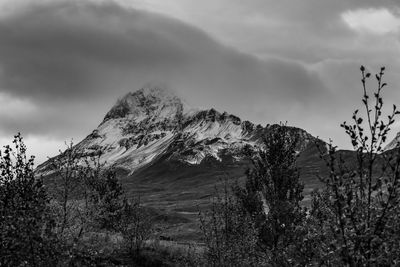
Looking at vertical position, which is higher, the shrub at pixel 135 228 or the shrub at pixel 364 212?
the shrub at pixel 364 212

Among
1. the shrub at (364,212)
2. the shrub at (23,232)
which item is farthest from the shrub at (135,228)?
the shrub at (364,212)

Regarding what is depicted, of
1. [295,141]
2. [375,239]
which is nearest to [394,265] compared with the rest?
[375,239]

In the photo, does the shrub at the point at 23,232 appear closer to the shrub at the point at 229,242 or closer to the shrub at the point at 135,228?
the shrub at the point at 229,242

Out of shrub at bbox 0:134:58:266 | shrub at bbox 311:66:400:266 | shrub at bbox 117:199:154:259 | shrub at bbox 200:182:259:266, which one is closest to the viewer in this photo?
shrub at bbox 311:66:400:266

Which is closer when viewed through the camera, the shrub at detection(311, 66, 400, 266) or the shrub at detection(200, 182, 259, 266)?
the shrub at detection(311, 66, 400, 266)

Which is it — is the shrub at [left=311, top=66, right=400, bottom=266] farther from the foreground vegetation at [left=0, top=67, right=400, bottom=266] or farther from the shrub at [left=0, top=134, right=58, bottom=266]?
the shrub at [left=0, top=134, right=58, bottom=266]

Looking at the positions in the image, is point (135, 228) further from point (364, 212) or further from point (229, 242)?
point (364, 212)

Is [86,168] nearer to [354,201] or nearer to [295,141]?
[295,141]

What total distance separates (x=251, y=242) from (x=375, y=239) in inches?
633

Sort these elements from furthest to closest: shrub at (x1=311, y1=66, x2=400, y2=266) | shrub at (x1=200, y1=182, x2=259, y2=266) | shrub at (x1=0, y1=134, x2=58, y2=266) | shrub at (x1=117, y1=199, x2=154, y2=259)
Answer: shrub at (x1=117, y1=199, x2=154, y2=259)
shrub at (x1=200, y1=182, x2=259, y2=266)
shrub at (x1=0, y1=134, x2=58, y2=266)
shrub at (x1=311, y1=66, x2=400, y2=266)

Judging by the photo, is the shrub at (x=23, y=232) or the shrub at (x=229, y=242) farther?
the shrub at (x=229, y=242)

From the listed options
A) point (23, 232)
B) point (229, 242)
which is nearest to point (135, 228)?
point (229, 242)

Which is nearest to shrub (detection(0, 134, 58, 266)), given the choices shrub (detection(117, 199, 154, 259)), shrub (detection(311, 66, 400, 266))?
shrub (detection(311, 66, 400, 266))

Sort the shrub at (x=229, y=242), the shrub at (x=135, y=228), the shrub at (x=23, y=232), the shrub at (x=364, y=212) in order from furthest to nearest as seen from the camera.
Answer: the shrub at (x=135, y=228) < the shrub at (x=229, y=242) < the shrub at (x=23, y=232) < the shrub at (x=364, y=212)
